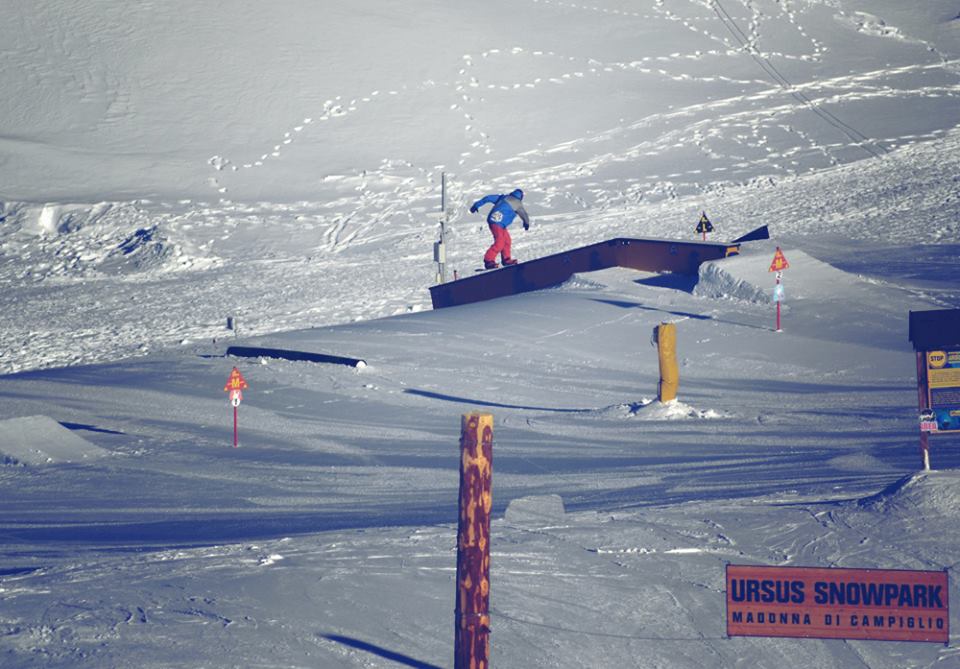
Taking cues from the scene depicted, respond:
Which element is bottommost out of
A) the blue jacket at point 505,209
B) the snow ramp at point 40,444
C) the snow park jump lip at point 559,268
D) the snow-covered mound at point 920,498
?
the snow ramp at point 40,444

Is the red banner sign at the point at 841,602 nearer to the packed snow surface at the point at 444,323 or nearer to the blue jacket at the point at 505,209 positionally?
the packed snow surface at the point at 444,323

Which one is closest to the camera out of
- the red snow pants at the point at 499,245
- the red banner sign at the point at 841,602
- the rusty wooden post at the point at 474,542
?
the rusty wooden post at the point at 474,542

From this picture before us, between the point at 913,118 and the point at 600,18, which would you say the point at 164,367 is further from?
the point at 600,18

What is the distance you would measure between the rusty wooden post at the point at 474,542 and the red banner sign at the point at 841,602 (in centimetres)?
119

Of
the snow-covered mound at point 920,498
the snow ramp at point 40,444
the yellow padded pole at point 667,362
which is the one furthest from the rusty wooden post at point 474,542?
the snow ramp at point 40,444

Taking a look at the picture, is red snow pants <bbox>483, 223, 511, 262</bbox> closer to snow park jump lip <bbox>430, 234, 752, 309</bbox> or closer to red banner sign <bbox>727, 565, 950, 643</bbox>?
snow park jump lip <bbox>430, 234, 752, 309</bbox>

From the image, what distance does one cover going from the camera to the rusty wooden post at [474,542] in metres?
6.89

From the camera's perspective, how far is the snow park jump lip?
2539cm

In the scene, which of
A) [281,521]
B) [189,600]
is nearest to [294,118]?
[281,521]

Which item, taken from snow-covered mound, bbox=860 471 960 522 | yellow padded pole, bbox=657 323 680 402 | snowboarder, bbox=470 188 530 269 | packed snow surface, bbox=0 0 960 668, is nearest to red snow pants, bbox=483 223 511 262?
snowboarder, bbox=470 188 530 269

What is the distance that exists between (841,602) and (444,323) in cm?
1702

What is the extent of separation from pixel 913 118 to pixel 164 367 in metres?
24.7

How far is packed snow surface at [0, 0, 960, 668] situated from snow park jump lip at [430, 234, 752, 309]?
446 millimetres

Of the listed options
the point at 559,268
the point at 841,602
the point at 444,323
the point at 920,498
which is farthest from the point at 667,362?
the point at 559,268
